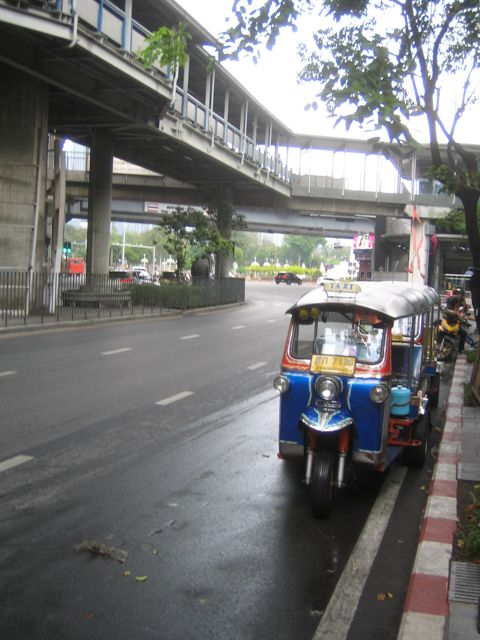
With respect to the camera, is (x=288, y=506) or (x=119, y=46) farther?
(x=119, y=46)

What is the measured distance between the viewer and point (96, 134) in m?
28.5

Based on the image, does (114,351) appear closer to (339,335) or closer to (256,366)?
(256,366)

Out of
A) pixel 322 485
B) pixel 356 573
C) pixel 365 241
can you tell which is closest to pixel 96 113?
pixel 322 485

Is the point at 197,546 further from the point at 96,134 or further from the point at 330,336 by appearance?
the point at 96,134

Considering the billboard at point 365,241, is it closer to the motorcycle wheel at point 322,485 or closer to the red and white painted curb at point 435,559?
the red and white painted curb at point 435,559

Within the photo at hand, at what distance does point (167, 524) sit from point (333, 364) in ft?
6.43

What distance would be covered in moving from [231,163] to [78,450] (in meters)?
27.2

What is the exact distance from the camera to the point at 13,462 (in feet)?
21.4

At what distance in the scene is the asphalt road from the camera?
12.4ft

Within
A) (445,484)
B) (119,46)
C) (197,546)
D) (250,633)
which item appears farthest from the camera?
(119,46)

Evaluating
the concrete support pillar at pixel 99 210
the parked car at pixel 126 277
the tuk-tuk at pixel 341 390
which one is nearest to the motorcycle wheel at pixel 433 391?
the tuk-tuk at pixel 341 390

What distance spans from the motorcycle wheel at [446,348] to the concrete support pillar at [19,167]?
13.0m

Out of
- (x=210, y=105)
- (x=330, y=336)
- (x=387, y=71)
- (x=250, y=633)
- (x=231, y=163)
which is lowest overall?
(x=250, y=633)

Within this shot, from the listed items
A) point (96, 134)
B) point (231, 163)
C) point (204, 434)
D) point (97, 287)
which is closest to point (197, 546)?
point (204, 434)
